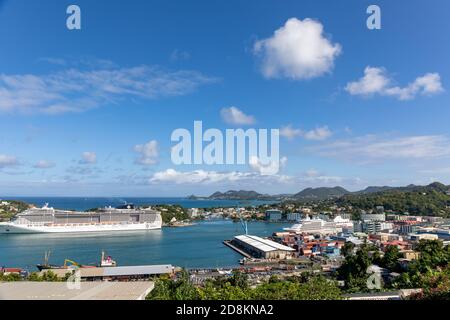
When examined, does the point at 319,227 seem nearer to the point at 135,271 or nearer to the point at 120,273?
the point at 135,271

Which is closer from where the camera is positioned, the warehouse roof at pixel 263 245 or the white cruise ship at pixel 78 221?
the warehouse roof at pixel 263 245

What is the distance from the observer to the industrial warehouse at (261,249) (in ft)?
31.4

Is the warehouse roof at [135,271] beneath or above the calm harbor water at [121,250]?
above

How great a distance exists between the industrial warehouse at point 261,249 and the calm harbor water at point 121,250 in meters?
0.41

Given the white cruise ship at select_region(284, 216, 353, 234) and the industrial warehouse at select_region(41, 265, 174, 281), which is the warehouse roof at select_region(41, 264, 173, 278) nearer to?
the industrial warehouse at select_region(41, 265, 174, 281)

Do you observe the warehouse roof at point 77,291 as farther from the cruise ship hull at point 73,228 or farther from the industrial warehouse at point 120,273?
the cruise ship hull at point 73,228

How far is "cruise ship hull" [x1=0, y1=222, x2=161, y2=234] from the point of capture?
557 inches

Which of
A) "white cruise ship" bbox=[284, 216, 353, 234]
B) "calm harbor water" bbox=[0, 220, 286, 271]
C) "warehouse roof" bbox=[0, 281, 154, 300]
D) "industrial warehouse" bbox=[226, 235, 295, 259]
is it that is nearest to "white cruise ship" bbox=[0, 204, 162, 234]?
"calm harbor water" bbox=[0, 220, 286, 271]

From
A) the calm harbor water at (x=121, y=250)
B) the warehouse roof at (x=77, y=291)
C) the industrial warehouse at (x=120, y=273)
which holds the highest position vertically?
the warehouse roof at (x=77, y=291)

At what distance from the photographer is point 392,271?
6.13m

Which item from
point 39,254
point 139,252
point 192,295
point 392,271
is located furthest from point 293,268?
point 39,254

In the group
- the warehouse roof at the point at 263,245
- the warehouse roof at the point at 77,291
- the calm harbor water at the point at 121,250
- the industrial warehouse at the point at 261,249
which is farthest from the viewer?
the warehouse roof at the point at 263,245

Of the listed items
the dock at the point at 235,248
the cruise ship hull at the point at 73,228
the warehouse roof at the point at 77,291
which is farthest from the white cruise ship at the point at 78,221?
the warehouse roof at the point at 77,291
